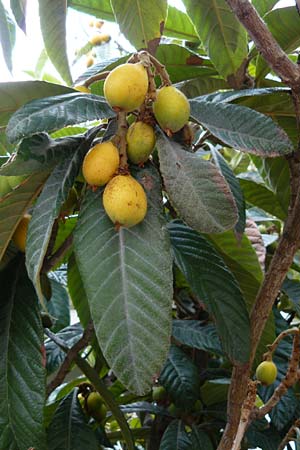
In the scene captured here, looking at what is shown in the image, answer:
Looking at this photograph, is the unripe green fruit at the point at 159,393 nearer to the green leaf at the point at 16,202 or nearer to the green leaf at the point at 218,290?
the green leaf at the point at 218,290

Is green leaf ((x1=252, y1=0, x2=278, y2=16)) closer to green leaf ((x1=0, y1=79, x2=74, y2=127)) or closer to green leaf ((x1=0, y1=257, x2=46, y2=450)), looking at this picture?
green leaf ((x1=0, y1=79, x2=74, y2=127))

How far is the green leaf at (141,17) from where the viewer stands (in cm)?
87

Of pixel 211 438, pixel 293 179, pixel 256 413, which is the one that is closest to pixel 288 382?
pixel 256 413

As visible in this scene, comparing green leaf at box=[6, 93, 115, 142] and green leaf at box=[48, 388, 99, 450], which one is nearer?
green leaf at box=[6, 93, 115, 142]

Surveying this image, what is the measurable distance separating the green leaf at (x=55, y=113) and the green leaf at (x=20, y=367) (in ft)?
0.86

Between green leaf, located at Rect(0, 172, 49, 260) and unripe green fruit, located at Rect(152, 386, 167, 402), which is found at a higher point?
green leaf, located at Rect(0, 172, 49, 260)

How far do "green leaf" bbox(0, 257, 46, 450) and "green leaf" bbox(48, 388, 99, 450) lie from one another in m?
0.19

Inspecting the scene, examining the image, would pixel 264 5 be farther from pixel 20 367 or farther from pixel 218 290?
pixel 20 367

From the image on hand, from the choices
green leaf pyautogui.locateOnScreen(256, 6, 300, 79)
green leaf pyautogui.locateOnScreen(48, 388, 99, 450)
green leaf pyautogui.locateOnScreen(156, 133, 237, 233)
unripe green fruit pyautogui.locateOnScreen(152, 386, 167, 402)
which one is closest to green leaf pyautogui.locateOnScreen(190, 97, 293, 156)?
green leaf pyautogui.locateOnScreen(156, 133, 237, 233)

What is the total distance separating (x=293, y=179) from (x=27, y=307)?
0.35m

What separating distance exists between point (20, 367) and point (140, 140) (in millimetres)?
300

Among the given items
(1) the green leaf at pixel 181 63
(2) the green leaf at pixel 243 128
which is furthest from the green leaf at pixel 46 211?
(1) the green leaf at pixel 181 63

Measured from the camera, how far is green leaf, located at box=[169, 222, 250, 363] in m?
0.76

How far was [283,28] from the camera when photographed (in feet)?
2.99
